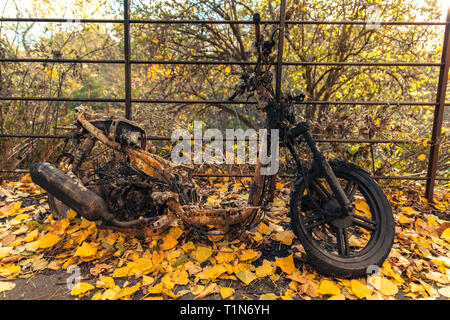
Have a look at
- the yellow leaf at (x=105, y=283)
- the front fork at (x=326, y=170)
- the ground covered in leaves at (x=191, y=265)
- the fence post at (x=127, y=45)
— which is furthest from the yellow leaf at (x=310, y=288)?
the fence post at (x=127, y=45)

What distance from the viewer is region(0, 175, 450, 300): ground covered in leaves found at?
159 cm

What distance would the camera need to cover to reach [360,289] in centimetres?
159

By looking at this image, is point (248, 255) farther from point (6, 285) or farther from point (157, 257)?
point (6, 285)

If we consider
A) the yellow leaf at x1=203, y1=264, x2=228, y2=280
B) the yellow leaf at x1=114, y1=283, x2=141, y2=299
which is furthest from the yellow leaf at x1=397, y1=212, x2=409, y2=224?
the yellow leaf at x1=114, y1=283, x2=141, y2=299

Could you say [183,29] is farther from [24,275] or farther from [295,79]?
[24,275]

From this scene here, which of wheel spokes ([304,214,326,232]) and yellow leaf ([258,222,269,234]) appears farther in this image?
yellow leaf ([258,222,269,234])

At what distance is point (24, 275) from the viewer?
1723mm

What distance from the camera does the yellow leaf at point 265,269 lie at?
1.73 meters

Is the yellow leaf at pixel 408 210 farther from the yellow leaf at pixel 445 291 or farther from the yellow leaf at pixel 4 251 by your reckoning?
the yellow leaf at pixel 4 251

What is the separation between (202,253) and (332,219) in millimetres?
904

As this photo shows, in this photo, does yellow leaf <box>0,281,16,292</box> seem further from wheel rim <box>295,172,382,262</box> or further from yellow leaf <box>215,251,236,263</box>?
wheel rim <box>295,172,382,262</box>

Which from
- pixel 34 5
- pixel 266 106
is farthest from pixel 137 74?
pixel 266 106

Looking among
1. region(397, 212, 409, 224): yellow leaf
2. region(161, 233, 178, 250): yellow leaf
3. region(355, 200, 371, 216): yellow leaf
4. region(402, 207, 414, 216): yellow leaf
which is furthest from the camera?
region(402, 207, 414, 216): yellow leaf

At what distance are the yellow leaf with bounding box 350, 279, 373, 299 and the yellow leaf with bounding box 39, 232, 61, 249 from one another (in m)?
2.04
